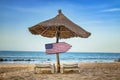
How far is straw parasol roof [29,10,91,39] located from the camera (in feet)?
38.1

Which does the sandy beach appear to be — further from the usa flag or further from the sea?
the sea

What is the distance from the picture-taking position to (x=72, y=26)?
39.3 feet

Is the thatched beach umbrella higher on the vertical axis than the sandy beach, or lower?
higher

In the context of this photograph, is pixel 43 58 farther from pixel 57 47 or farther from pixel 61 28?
pixel 57 47

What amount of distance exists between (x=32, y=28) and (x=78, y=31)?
249 centimetres

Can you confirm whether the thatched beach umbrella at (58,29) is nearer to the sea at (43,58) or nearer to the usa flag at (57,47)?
the usa flag at (57,47)

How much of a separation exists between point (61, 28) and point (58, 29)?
0.58 metres

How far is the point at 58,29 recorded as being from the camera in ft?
42.0

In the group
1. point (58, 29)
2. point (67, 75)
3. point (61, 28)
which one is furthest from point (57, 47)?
point (61, 28)

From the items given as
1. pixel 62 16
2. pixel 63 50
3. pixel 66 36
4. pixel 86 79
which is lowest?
pixel 86 79

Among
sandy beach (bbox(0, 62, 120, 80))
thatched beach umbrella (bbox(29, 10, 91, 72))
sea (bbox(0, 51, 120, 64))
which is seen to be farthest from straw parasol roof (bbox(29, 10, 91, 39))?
sea (bbox(0, 51, 120, 64))

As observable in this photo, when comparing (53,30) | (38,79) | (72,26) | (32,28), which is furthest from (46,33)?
(38,79)

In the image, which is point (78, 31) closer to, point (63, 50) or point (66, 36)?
point (63, 50)

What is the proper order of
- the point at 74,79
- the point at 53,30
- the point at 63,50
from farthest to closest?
the point at 53,30 → the point at 63,50 → the point at 74,79
